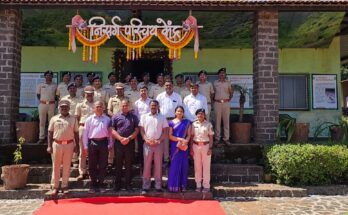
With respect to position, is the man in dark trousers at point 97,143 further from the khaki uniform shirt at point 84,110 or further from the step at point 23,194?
the step at point 23,194

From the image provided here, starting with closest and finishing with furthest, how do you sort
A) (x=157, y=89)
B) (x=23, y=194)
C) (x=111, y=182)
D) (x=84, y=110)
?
1. (x=23, y=194)
2. (x=111, y=182)
3. (x=84, y=110)
4. (x=157, y=89)

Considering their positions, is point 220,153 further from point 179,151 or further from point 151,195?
point 151,195

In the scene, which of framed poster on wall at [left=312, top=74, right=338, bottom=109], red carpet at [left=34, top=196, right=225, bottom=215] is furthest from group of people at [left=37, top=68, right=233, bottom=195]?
framed poster on wall at [left=312, top=74, right=338, bottom=109]

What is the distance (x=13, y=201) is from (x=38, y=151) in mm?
1535

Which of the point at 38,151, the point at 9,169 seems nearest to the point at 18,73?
the point at 38,151

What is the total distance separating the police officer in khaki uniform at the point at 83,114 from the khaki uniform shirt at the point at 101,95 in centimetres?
32

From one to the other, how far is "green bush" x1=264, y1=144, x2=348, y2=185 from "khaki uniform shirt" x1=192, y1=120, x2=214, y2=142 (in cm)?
169

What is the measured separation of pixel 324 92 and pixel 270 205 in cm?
607

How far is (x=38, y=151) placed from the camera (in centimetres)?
830

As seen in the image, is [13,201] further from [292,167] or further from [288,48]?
[288,48]

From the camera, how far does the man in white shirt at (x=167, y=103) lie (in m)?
7.54

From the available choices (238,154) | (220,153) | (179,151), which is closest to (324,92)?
(238,154)

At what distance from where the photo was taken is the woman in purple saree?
7004mm

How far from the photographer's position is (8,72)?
8.55 m
